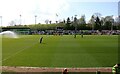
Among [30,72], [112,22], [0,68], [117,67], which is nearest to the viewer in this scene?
[117,67]

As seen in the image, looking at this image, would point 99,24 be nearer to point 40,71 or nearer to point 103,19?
point 103,19

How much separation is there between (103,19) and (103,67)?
518ft

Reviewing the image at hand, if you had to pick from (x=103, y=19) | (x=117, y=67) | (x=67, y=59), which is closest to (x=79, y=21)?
(x=103, y=19)

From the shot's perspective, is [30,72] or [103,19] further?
[103,19]

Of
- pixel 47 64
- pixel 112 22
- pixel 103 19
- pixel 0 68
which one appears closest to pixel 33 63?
pixel 47 64

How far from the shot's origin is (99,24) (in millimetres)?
174250

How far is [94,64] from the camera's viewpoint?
26984 millimetres

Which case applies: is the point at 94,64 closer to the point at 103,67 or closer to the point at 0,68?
the point at 103,67

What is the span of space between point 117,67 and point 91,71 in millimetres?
6595

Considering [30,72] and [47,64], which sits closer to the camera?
[30,72]

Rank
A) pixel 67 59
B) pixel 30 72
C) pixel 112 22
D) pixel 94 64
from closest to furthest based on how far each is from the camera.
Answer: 1. pixel 30 72
2. pixel 94 64
3. pixel 67 59
4. pixel 112 22

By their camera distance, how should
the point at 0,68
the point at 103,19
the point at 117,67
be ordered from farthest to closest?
the point at 103,19 → the point at 0,68 → the point at 117,67

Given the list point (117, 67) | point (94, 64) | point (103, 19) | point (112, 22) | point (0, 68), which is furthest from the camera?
point (103, 19)

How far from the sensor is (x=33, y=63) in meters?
27.8
